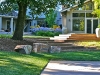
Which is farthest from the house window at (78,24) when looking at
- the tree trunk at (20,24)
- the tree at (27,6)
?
the tree trunk at (20,24)

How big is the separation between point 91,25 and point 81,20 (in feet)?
4.72

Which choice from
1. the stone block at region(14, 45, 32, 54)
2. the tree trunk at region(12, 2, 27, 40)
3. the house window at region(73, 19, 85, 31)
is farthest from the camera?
the house window at region(73, 19, 85, 31)

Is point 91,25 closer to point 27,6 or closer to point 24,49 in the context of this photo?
point 27,6

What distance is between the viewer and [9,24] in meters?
45.2

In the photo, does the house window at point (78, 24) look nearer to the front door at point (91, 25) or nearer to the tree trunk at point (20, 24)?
the front door at point (91, 25)

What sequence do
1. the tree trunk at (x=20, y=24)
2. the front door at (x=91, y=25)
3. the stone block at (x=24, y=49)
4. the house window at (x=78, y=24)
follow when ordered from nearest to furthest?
the stone block at (x=24, y=49)
the tree trunk at (x=20, y=24)
the front door at (x=91, y=25)
the house window at (x=78, y=24)

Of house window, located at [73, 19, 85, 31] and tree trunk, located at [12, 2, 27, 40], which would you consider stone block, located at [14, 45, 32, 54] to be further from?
house window, located at [73, 19, 85, 31]

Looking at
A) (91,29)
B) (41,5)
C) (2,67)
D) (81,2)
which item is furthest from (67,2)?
(91,29)

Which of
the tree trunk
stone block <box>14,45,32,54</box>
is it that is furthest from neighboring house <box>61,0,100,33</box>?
stone block <box>14,45,32,54</box>

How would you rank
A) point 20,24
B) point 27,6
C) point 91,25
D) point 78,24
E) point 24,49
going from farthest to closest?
point 78,24
point 91,25
point 20,24
point 27,6
point 24,49

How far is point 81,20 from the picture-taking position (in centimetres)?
3359

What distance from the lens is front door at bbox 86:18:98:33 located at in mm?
32969

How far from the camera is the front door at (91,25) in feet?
108

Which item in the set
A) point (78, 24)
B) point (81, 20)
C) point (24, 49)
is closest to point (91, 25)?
point (81, 20)
